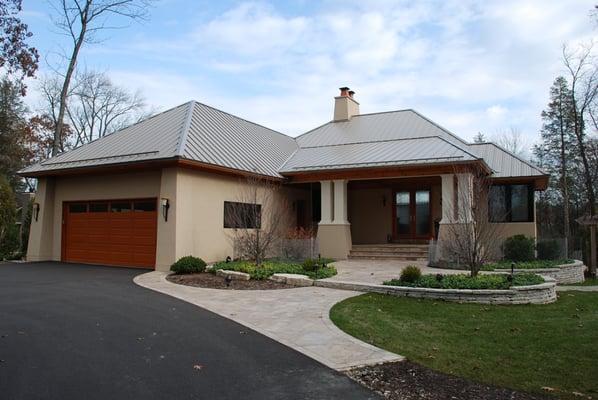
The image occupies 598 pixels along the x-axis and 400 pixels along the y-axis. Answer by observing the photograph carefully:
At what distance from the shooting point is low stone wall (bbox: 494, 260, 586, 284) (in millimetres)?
14156

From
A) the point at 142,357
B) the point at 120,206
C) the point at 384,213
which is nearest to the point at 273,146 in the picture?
the point at 384,213

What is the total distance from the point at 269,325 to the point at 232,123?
14.7m

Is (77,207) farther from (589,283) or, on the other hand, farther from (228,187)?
(589,283)

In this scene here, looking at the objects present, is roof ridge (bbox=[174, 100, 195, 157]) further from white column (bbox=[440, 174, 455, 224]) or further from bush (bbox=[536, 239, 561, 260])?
bush (bbox=[536, 239, 561, 260])

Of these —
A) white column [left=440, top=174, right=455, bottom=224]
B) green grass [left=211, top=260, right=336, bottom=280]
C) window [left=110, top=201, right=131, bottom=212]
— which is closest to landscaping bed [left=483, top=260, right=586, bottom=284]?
white column [left=440, top=174, right=455, bottom=224]

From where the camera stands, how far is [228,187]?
16.9 m

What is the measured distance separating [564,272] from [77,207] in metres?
16.7

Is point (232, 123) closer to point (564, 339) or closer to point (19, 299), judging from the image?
point (19, 299)

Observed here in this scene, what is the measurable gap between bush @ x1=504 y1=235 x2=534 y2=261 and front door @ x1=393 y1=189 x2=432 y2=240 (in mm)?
3884

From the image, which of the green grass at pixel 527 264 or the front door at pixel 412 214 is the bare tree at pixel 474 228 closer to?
the green grass at pixel 527 264

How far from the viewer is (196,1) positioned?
12.8m

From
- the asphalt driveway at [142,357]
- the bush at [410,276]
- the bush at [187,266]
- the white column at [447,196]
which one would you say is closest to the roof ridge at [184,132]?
the bush at [187,266]

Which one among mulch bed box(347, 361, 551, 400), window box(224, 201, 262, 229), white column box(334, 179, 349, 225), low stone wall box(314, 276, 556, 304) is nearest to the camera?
mulch bed box(347, 361, 551, 400)

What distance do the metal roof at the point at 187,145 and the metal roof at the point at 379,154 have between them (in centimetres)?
111
